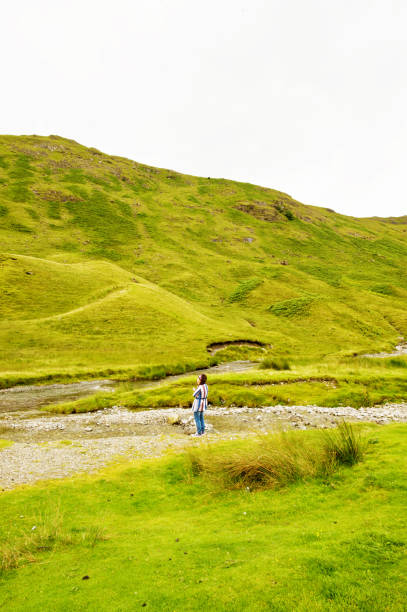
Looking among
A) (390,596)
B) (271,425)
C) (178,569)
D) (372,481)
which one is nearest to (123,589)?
(178,569)

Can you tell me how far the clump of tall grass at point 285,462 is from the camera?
12.6m

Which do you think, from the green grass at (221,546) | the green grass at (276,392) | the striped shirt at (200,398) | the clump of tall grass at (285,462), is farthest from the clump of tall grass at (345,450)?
the green grass at (276,392)

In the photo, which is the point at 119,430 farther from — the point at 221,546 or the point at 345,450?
the point at 221,546

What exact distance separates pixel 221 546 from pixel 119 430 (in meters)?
18.5

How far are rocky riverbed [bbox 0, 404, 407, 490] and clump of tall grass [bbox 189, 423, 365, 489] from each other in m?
6.29

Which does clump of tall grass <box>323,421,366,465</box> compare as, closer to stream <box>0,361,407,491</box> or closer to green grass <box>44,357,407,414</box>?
stream <box>0,361,407,491</box>

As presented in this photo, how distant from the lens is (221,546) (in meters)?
8.88

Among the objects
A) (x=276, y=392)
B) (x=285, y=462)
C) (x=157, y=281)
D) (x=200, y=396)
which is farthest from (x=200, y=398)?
(x=157, y=281)

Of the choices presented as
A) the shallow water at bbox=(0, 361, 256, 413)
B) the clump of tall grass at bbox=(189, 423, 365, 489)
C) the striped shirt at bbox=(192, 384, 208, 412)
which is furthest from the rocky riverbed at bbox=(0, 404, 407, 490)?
the clump of tall grass at bbox=(189, 423, 365, 489)

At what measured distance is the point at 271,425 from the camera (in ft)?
81.4

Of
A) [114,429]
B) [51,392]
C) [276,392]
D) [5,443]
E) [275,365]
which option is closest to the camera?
[5,443]

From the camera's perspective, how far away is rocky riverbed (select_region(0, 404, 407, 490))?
60.2 feet

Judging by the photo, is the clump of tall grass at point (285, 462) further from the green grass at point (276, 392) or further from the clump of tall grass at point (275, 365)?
the clump of tall grass at point (275, 365)

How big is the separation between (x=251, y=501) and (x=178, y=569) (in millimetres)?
4475
